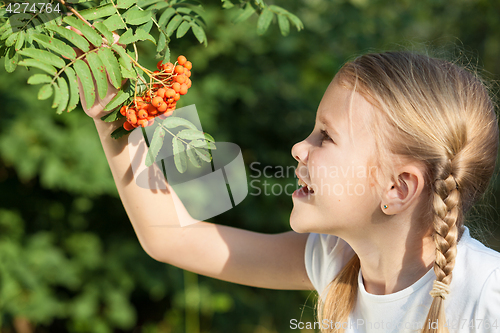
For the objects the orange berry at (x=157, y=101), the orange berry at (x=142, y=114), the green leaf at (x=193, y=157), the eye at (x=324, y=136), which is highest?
the orange berry at (x=157, y=101)

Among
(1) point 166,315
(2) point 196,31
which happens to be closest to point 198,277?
(1) point 166,315

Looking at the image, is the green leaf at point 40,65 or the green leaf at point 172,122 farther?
the green leaf at point 172,122

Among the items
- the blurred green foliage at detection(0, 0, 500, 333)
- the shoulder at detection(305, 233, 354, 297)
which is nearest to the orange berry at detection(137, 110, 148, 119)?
the shoulder at detection(305, 233, 354, 297)

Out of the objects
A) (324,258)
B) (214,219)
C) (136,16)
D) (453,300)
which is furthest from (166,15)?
(214,219)

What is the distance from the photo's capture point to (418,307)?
0.94 meters

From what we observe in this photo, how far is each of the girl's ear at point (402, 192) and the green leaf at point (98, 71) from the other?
2.08 ft

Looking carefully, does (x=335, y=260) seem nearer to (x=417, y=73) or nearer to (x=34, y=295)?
(x=417, y=73)

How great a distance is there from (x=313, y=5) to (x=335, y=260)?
1476mm

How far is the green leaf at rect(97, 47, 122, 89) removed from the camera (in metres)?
0.71

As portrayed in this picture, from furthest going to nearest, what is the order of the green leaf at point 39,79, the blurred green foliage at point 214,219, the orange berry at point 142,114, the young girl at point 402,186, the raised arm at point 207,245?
the blurred green foliage at point 214,219 < the raised arm at point 207,245 < the young girl at point 402,186 < the orange berry at point 142,114 < the green leaf at point 39,79

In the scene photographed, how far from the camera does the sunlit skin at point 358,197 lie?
2.98 ft

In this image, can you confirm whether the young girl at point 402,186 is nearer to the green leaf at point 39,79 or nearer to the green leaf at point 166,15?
the green leaf at point 39,79

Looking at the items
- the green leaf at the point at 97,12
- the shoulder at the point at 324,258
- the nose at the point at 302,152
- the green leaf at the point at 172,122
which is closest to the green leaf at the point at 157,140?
the green leaf at the point at 172,122

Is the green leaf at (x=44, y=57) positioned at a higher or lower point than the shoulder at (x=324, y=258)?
higher
